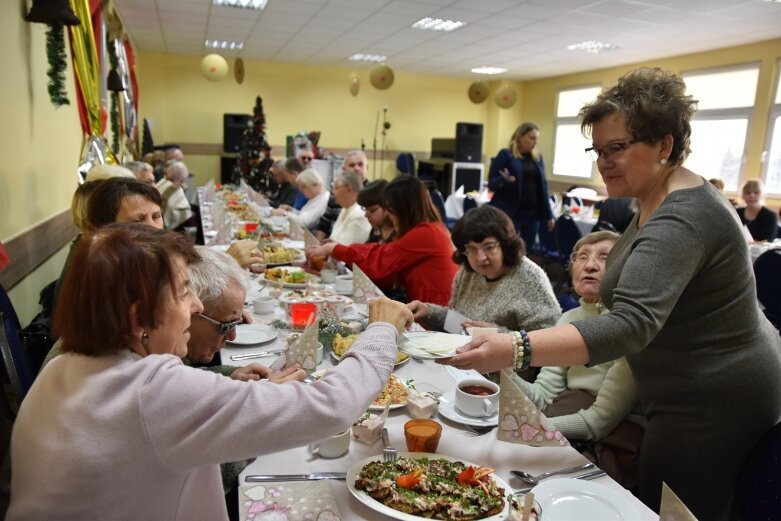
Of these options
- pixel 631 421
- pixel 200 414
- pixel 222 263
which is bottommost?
pixel 631 421

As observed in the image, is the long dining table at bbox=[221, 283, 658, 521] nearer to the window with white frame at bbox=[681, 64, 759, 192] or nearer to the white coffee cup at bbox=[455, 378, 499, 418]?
the white coffee cup at bbox=[455, 378, 499, 418]

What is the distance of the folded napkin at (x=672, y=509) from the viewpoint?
2.84ft

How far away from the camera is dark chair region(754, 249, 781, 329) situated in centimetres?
346

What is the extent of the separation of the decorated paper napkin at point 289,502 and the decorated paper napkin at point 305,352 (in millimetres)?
543

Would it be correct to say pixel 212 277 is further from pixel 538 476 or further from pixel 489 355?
pixel 538 476

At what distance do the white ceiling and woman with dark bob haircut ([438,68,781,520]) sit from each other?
554cm

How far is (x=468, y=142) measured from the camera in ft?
36.9

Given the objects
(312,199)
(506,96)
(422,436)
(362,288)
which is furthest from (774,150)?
(422,436)

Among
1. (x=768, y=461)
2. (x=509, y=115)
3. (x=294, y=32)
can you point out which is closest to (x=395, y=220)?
(x=768, y=461)

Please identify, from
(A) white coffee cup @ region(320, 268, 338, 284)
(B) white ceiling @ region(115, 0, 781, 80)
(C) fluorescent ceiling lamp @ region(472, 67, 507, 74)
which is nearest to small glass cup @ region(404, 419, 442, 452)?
(A) white coffee cup @ region(320, 268, 338, 284)

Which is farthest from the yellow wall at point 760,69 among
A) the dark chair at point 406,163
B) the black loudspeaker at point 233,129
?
the black loudspeaker at point 233,129

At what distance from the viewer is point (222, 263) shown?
1.52 meters

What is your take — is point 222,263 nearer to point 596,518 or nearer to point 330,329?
point 330,329

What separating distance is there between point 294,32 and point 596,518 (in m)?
8.55
